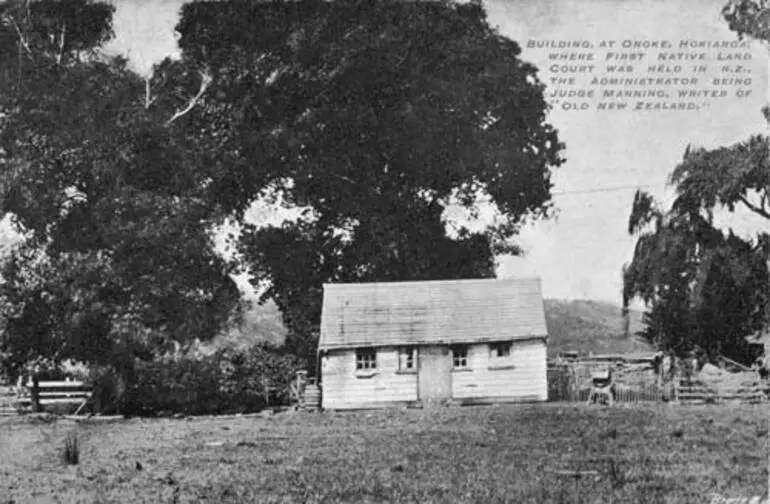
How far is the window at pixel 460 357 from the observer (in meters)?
18.7

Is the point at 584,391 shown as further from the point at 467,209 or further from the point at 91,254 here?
the point at 91,254

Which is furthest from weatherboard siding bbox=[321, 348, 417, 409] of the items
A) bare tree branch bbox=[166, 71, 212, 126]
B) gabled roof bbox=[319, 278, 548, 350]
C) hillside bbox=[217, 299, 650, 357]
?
bare tree branch bbox=[166, 71, 212, 126]

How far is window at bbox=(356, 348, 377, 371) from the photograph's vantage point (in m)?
18.5

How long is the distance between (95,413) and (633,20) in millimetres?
11076

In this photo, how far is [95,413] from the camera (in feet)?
59.5

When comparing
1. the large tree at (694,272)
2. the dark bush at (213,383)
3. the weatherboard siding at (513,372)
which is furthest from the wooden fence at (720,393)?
the dark bush at (213,383)

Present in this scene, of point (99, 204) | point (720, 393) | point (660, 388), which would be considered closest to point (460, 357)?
point (660, 388)

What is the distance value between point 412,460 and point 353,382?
24.8 ft

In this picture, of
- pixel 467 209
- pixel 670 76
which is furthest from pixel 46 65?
pixel 670 76

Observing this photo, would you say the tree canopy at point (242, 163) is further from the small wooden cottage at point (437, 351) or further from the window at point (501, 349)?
the window at point (501, 349)

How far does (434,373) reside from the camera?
61.3 feet

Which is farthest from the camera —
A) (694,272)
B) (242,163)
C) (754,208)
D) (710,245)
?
(242,163)

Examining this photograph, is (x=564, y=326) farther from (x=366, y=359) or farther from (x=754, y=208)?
(x=754, y=208)

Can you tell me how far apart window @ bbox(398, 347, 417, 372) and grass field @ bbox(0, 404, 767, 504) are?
9.02 ft
